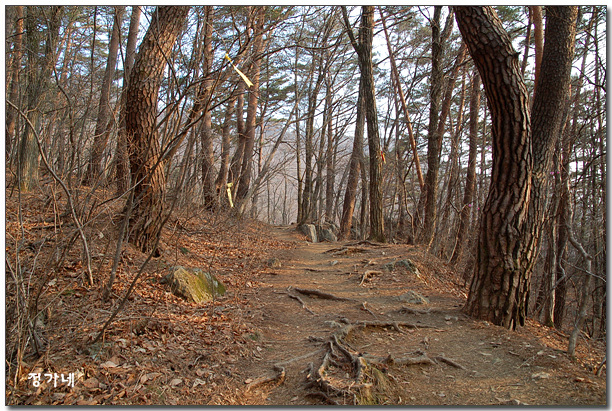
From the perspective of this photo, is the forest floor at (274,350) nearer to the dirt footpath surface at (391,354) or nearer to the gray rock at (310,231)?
the dirt footpath surface at (391,354)

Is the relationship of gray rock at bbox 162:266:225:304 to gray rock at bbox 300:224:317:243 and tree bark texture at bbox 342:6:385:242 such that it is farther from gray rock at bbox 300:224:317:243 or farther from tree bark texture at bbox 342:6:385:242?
gray rock at bbox 300:224:317:243

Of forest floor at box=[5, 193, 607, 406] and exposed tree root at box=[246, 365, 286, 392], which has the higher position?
forest floor at box=[5, 193, 607, 406]

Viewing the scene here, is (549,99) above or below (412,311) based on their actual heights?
above

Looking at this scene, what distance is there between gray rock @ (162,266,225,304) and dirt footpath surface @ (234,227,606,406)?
64 cm

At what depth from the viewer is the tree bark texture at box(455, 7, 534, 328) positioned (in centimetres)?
401

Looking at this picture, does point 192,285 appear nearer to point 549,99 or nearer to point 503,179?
point 503,179

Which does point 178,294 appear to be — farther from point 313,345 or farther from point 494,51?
point 494,51

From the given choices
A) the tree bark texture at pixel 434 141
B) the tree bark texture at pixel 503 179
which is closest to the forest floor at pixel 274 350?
the tree bark texture at pixel 503 179

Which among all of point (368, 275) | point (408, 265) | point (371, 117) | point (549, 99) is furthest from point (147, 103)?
point (371, 117)

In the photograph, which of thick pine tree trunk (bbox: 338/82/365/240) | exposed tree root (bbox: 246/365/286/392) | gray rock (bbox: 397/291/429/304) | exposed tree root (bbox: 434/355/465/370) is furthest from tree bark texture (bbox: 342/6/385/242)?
exposed tree root (bbox: 246/365/286/392)

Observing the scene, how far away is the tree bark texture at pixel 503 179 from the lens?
4.01m

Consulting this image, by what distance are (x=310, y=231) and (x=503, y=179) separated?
9.78 metres

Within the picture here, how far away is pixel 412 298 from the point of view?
5375 mm

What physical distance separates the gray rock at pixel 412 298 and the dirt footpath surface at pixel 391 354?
2 centimetres
